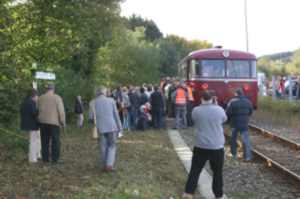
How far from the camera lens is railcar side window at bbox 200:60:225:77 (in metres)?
20.7

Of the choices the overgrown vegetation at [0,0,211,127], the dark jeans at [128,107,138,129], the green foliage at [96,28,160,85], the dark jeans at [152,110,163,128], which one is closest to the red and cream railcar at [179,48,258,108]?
the dark jeans at [152,110,163,128]

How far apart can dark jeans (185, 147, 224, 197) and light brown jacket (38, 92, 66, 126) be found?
3765 millimetres

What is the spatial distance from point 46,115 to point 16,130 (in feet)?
12.4

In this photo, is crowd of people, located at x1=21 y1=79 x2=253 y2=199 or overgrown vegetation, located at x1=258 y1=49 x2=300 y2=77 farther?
overgrown vegetation, located at x1=258 y1=49 x2=300 y2=77

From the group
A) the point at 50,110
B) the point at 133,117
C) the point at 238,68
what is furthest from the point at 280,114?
the point at 50,110

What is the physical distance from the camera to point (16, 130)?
14.2 m

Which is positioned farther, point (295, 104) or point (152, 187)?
point (295, 104)

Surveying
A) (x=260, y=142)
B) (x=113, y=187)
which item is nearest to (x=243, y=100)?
(x=260, y=142)

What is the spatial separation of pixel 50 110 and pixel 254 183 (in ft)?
15.2

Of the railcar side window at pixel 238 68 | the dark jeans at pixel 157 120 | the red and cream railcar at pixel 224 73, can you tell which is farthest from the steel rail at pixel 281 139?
the dark jeans at pixel 157 120

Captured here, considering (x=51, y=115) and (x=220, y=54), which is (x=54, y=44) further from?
(x=51, y=115)

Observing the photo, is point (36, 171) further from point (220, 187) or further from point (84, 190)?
point (220, 187)

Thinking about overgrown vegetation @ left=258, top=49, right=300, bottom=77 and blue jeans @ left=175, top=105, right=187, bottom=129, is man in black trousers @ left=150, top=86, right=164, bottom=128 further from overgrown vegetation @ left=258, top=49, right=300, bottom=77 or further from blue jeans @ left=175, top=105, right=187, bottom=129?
overgrown vegetation @ left=258, top=49, right=300, bottom=77

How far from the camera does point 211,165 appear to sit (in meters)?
8.23
